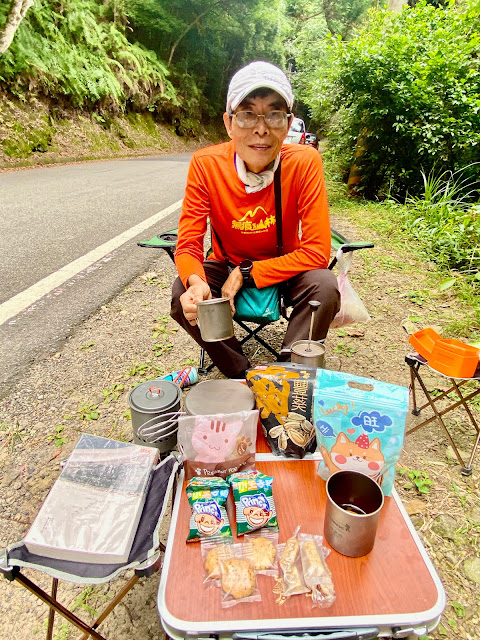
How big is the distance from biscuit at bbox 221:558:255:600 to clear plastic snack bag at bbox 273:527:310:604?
71 millimetres

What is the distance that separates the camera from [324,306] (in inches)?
81.4

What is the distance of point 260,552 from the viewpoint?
3.66ft

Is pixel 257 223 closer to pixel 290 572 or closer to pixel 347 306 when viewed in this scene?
pixel 347 306

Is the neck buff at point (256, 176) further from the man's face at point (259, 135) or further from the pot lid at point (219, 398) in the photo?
the pot lid at point (219, 398)

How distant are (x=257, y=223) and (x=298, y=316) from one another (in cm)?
55

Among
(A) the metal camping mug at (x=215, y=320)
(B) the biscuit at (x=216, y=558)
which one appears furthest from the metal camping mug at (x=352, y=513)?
(A) the metal camping mug at (x=215, y=320)

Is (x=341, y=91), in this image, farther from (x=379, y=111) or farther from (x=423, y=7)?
(x=423, y=7)

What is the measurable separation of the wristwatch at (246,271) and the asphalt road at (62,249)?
1.38m

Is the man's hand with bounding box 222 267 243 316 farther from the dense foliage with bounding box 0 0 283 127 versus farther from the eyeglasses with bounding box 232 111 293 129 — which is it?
the dense foliage with bounding box 0 0 283 127

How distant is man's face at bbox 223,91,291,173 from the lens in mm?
1890

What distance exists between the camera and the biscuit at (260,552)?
108 centimetres

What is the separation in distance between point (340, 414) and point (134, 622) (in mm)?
933

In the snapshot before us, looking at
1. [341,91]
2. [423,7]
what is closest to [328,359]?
[341,91]

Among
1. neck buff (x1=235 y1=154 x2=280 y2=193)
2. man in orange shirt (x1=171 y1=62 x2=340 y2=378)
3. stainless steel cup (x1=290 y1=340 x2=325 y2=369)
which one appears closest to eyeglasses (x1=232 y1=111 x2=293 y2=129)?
man in orange shirt (x1=171 y1=62 x2=340 y2=378)
